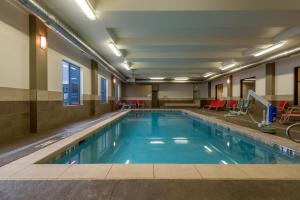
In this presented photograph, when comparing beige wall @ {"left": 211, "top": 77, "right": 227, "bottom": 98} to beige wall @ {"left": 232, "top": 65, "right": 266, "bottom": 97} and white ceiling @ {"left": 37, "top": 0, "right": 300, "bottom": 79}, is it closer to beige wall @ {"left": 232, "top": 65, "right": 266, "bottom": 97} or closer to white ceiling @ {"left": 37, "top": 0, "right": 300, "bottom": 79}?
beige wall @ {"left": 232, "top": 65, "right": 266, "bottom": 97}

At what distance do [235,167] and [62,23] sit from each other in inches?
173

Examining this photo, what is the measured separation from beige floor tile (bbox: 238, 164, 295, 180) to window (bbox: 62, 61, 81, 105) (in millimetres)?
6108

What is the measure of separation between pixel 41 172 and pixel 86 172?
0.51 meters

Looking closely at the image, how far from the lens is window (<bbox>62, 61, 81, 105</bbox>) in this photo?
710 cm

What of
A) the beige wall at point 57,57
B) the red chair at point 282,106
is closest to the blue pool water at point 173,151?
the beige wall at point 57,57

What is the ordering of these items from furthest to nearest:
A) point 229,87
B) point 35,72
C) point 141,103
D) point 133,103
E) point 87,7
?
1. point 141,103
2. point 133,103
3. point 229,87
4. point 35,72
5. point 87,7

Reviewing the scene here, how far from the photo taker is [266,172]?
2.41 m

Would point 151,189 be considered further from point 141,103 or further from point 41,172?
point 141,103

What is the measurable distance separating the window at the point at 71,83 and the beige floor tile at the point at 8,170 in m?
4.69

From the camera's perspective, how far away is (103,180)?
7.16 feet

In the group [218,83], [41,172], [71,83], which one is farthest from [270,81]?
[41,172]

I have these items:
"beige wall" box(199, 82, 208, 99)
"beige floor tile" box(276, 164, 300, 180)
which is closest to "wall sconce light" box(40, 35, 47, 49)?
"beige floor tile" box(276, 164, 300, 180)

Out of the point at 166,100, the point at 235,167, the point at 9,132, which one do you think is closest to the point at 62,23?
the point at 9,132

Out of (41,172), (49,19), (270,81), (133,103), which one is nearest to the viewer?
(41,172)
